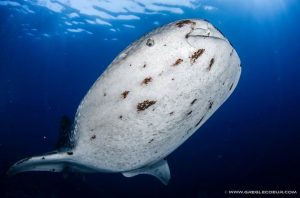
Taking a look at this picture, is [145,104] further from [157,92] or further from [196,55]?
[196,55]

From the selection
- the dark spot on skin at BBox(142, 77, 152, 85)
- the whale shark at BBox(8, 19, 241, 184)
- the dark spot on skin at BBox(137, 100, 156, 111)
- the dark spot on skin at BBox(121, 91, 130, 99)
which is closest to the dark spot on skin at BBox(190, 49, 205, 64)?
the whale shark at BBox(8, 19, 241, 184)

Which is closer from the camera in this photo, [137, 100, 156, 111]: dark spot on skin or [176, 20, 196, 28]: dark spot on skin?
[176, 20, 196, 28]: dark spot on skin

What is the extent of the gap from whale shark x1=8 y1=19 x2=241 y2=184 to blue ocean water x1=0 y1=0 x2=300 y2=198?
17.4 feet

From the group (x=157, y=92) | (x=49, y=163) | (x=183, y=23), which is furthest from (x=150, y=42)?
(x=49, y=163)

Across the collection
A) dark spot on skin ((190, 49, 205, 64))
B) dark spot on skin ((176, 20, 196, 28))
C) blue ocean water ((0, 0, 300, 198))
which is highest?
dark spot on skin ((176, 20, 196, 28))

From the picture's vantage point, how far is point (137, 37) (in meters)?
33.6

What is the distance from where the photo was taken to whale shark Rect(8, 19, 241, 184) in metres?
1.99

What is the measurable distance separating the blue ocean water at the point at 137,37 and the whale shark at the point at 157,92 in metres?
5.32

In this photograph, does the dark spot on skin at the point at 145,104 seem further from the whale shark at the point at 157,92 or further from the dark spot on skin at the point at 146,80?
the dark spot on skin at the point at 146,80

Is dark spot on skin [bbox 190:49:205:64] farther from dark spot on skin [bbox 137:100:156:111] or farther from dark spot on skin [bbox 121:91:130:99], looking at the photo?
dark spot on skin [bbox 121:91:130:99]

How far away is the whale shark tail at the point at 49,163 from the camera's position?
353cm

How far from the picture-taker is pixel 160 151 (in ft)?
10.6

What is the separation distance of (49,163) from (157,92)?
2.52 meters

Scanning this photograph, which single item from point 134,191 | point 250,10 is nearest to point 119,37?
point 250,10
